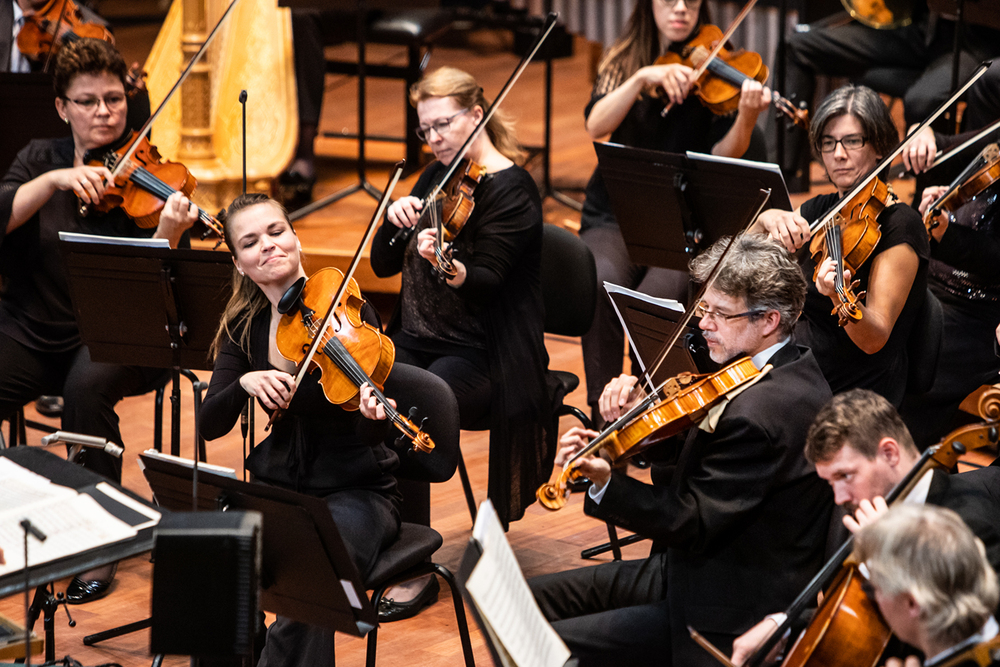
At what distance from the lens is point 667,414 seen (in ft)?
7.15

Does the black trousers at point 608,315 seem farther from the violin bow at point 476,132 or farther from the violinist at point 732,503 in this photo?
the violinist at point 732,503

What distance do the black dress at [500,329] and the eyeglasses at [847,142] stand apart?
77 centimetres

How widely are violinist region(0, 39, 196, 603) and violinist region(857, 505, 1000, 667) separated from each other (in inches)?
83.6

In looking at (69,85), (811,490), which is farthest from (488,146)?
(811,490)

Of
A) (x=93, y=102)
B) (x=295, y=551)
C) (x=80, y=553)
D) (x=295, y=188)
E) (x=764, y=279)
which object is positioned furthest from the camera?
(x=295, y=188)

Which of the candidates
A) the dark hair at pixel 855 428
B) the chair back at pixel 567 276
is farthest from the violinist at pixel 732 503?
the chair back at pixel 567 276

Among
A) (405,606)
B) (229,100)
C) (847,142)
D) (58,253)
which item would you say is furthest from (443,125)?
(229,100)

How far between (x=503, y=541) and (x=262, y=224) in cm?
114

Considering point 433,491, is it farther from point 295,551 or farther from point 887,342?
point 295,551

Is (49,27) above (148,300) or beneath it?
above

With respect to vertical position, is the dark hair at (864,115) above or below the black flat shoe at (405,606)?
above

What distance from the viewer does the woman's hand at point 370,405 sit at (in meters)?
2.46

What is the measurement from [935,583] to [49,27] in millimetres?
3585

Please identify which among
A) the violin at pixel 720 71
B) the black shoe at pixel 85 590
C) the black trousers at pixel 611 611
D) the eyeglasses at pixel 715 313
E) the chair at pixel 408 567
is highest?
the violin at pixel 720 71
